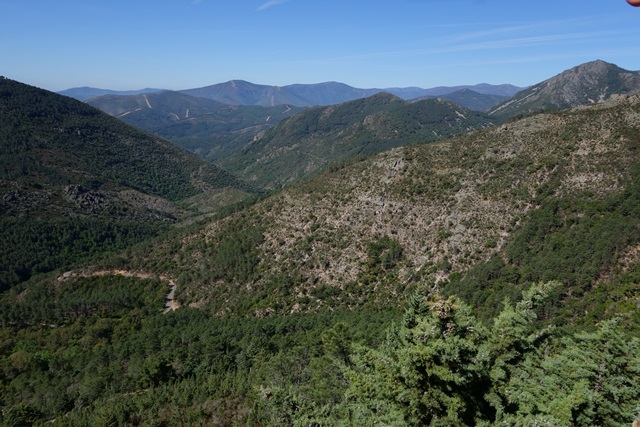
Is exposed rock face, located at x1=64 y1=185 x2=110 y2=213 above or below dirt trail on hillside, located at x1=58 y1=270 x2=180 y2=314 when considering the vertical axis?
above

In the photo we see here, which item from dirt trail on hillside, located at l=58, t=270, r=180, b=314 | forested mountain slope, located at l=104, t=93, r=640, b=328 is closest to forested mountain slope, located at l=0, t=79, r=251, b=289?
dirt trail on hillside, located at l=58, t=270, r=180, b=314

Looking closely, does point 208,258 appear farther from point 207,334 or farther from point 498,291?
point 498,291

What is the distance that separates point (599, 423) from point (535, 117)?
92386mm

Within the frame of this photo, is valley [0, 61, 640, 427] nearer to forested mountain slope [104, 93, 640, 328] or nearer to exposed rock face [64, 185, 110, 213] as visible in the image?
forested mountain slope [104, 93, 640, 328]

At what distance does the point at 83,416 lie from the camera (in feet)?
160

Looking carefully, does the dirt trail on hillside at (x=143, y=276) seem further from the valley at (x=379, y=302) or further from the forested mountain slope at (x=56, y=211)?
the forested mountain slope at (x=56, y=211)

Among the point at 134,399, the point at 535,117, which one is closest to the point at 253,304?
the point at 134,399

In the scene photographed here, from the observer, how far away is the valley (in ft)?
53.9

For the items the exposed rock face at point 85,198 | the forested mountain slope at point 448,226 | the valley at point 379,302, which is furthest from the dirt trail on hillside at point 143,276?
the exposed rock face at point 85,198

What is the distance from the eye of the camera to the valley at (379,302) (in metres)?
16.4

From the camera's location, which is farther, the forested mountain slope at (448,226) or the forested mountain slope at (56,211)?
the forested mountain slope at (56,211)

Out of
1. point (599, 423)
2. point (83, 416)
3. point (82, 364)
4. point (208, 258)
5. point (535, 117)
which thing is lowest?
point (82, 364)

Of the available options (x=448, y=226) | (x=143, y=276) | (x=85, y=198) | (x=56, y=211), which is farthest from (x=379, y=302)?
(x=85, y=198)

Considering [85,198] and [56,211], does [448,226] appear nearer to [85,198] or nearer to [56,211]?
[56,211]
